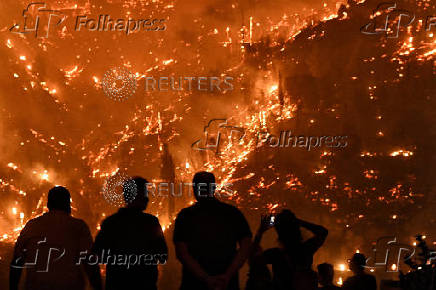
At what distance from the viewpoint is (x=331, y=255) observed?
52.4 feet

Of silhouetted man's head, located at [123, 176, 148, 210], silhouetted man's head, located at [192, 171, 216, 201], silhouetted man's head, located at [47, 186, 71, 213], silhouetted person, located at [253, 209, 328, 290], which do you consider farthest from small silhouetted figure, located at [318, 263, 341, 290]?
silhouetted man's head, located at [47, 186, 71, 213]

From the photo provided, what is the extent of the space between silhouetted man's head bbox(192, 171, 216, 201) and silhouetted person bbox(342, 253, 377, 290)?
203 centimetres

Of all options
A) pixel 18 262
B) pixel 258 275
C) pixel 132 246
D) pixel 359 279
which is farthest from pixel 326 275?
pixel 18 262

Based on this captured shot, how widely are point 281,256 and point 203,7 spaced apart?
503 inches

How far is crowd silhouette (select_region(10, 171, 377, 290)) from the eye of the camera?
10.7 feet

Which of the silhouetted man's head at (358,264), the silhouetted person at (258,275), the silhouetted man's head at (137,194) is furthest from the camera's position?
the silhouetted man's head at (358,264)

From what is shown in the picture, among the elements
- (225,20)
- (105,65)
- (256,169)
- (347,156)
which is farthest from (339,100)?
(105,65)

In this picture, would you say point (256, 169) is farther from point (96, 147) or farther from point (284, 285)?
point (284, 285)

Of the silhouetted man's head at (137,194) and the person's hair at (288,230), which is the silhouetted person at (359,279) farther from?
the silhouetted man's head at (137,194)

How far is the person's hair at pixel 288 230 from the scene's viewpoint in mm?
3852

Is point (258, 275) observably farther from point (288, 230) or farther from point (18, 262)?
point (18, 262)

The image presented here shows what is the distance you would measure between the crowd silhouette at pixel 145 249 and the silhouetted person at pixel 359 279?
102cm

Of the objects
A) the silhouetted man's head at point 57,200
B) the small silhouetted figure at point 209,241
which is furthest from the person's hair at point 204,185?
the silhouetted man's head at point 57,200

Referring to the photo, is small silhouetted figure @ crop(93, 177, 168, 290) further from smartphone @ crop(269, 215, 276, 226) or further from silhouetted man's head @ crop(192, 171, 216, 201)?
smartphone @ crop(269, 215, 276, 226)
